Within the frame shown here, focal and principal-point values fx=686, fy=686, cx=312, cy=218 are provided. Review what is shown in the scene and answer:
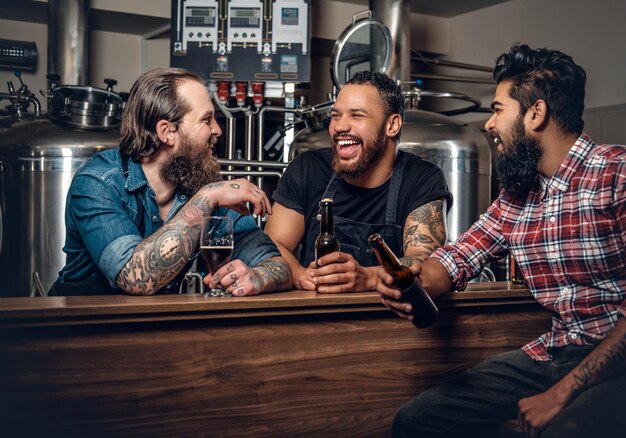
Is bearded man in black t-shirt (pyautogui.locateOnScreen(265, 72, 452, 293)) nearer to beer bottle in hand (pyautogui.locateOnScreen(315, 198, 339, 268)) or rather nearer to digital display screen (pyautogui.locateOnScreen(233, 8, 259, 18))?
beer bottle in hand (pyautogui.locateOnScreen(315, 198, 339, 268))

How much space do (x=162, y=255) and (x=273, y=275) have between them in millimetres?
267

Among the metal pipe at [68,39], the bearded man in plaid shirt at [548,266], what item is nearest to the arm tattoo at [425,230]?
the bearded man in plaid shirt at [548,266]

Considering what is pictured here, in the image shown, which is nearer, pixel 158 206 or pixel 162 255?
pixel 162 255

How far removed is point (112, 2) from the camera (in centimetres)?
431

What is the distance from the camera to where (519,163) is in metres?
1.73

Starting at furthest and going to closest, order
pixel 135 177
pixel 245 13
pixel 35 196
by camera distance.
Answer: pixel 245 13
pixel 35 196
pixel 135 177

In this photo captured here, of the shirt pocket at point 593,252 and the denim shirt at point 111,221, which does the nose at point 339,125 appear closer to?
the denim shirt at point 111,221

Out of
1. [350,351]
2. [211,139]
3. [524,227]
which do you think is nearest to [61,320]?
[350,351]

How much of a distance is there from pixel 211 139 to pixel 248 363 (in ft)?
2.59

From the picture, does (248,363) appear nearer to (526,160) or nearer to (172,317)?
(172,317)

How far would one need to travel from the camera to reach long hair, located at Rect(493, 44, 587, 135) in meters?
1.73

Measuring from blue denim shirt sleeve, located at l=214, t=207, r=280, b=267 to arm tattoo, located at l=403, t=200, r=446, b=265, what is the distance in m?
0.41

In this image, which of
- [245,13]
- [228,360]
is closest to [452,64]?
[245,13]

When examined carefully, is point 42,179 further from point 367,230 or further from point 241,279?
point 241,279
